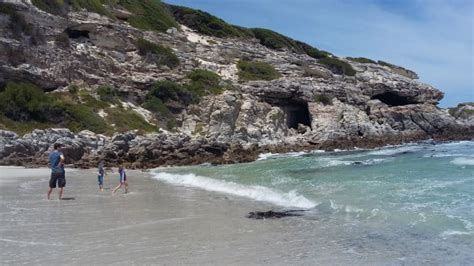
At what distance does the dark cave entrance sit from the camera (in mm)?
60159

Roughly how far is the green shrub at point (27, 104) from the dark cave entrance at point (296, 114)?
93.9ft

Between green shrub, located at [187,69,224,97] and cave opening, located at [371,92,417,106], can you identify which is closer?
green shrub, located at [187,69,224,97]

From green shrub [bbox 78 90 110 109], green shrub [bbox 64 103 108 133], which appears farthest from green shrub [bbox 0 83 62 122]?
green shrub [bbox 78 90 110 109]

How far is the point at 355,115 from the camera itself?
196 ft

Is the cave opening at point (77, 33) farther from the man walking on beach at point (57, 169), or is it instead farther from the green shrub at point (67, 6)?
the man walking on beach at point (57, 169)

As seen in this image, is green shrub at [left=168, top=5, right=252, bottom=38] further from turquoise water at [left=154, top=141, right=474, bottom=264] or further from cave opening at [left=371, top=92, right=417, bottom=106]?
turquoise water at [left=154, top=141, right=474, bottom=264]

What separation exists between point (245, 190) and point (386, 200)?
6.01 metres

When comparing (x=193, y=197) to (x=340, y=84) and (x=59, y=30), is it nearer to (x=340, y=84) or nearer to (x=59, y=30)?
(x=59, y=30)

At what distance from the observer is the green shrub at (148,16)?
69938 mm

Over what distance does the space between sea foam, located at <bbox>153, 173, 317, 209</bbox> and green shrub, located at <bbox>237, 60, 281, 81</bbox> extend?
128 ft

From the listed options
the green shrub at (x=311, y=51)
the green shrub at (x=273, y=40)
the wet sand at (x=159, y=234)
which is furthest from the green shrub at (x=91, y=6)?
the wet sand at (x=159, y=234)

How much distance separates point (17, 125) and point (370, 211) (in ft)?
106

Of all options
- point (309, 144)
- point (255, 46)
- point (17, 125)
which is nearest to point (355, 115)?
point (309, 144)

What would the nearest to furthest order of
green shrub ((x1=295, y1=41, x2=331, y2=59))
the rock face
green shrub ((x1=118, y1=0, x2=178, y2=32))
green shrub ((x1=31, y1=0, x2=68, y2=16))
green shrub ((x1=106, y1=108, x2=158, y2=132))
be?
1. the rock face
2. green shrub ((x1=106, y1=108, x2=158, y2=132))
3. green shrub ((x1=31, y1=0, x2=68, y2=16))
4. green shrub ((x1=118, y1=0, x2=178, y2=32))
5. green shrub ((x1=295, y1=41, x2=331, y2=59))
